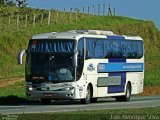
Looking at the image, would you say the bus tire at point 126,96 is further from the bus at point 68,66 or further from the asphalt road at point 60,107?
the asphalt road at point 60,107

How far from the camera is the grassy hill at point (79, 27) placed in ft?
190

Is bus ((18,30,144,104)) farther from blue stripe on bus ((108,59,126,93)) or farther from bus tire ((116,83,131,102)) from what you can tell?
bus tire ((116,83,131,102))

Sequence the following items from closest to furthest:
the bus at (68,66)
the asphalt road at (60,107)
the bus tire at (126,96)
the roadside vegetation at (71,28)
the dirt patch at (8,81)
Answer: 1. the asphalt road at (60,107)
2. the bus at (68,66)
3. the bus tire at (126,96)
4. the dirt patch at (8,81)
5. the roadside vegetation at (71,28)

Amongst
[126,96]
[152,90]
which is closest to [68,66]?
[126,96]

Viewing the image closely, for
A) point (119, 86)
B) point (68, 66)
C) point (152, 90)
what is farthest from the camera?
point (152, 90)

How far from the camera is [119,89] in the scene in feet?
121

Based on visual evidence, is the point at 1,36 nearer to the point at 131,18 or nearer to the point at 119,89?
the point at 119,89

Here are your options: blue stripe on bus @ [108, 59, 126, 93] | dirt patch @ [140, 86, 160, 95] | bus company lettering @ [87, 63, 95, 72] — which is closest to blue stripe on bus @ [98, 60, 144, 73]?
blue stripe on bus @ [108, 59, 126, 93]

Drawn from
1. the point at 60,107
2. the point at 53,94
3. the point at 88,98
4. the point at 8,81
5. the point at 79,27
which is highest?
the point at 79,27

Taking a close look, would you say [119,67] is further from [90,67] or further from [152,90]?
[152,90]

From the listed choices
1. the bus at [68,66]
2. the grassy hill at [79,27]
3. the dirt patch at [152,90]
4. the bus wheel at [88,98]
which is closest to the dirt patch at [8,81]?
the grassy hill at [79,27]

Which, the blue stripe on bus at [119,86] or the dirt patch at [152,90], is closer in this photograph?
the blue stripe on bus at [119,86]

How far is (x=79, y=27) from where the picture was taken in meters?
74.7

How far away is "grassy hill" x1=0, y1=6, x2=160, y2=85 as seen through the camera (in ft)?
190
